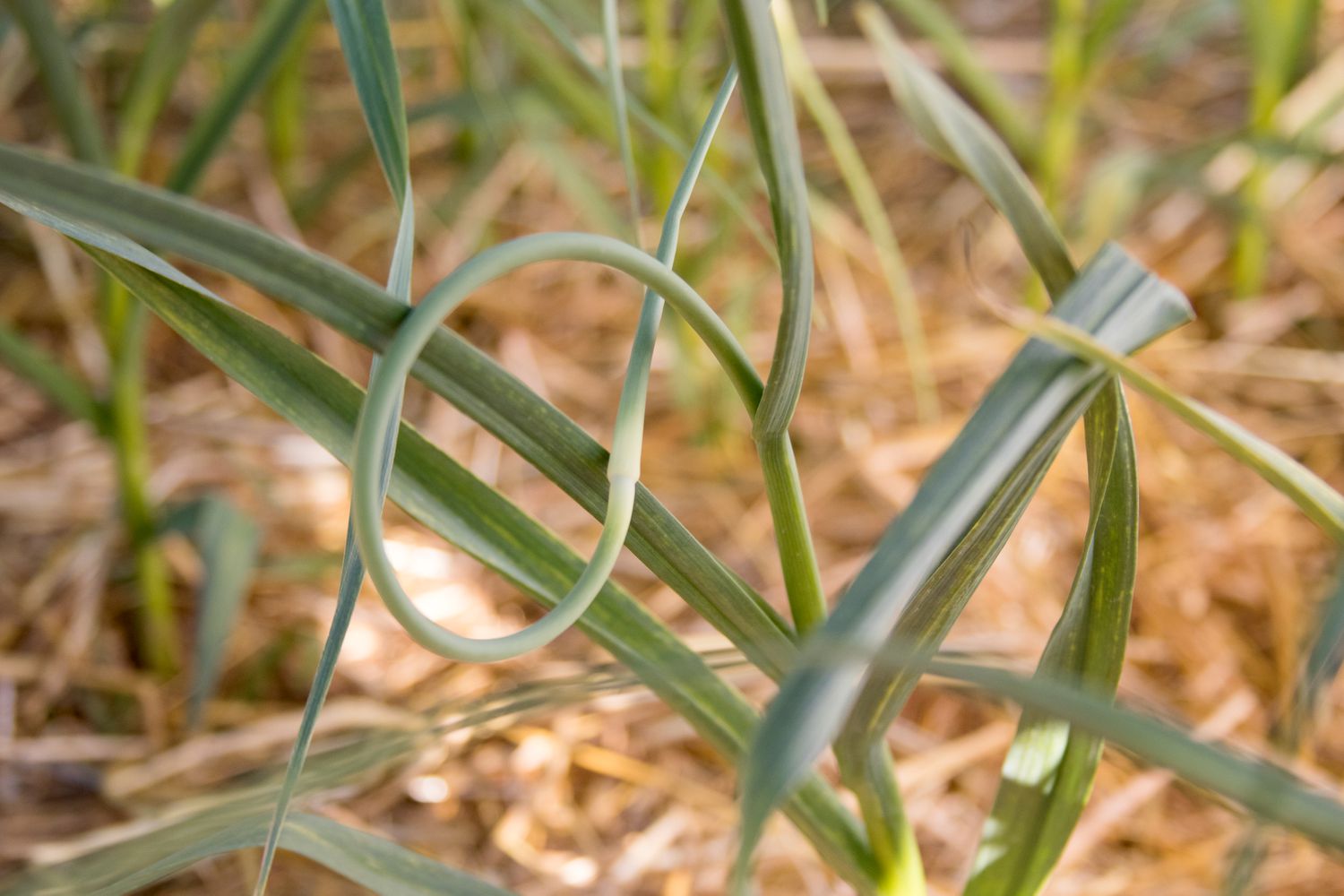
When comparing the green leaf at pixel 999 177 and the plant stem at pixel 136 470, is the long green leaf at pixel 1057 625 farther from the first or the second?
the plant stem at pixel 136 470

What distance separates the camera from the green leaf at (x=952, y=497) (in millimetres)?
174

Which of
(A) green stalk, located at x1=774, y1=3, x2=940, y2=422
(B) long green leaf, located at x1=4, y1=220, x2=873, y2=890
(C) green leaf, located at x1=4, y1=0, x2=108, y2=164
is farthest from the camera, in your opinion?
(A) green stalk, located at x1=774, y1=3, x2=940, y2=422

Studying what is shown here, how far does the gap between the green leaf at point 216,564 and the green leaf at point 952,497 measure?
0.38 metres

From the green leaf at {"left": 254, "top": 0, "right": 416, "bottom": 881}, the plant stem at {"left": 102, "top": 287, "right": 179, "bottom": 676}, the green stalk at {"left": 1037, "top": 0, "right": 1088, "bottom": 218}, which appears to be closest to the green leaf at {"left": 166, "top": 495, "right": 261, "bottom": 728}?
the plant stem at {"left": 102, "top": 287, "right": 179, "bottom": 676}

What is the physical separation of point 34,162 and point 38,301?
2.31 feet

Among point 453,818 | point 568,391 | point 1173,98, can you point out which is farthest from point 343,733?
point 1173,98

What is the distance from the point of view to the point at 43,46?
1.56 ft

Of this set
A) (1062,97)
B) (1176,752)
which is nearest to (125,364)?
(1176,752)

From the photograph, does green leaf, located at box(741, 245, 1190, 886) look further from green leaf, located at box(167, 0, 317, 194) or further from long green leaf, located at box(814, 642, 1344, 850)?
green leaf, located at box(167, 0, 317, 194)

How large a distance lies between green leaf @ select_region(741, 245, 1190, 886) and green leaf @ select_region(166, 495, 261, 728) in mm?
375

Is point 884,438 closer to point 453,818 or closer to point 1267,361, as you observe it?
point 1267,361

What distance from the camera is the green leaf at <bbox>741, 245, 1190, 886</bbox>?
17 centimetres

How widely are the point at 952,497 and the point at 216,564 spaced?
1.41 ft

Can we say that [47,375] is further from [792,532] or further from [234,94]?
[792,532]
